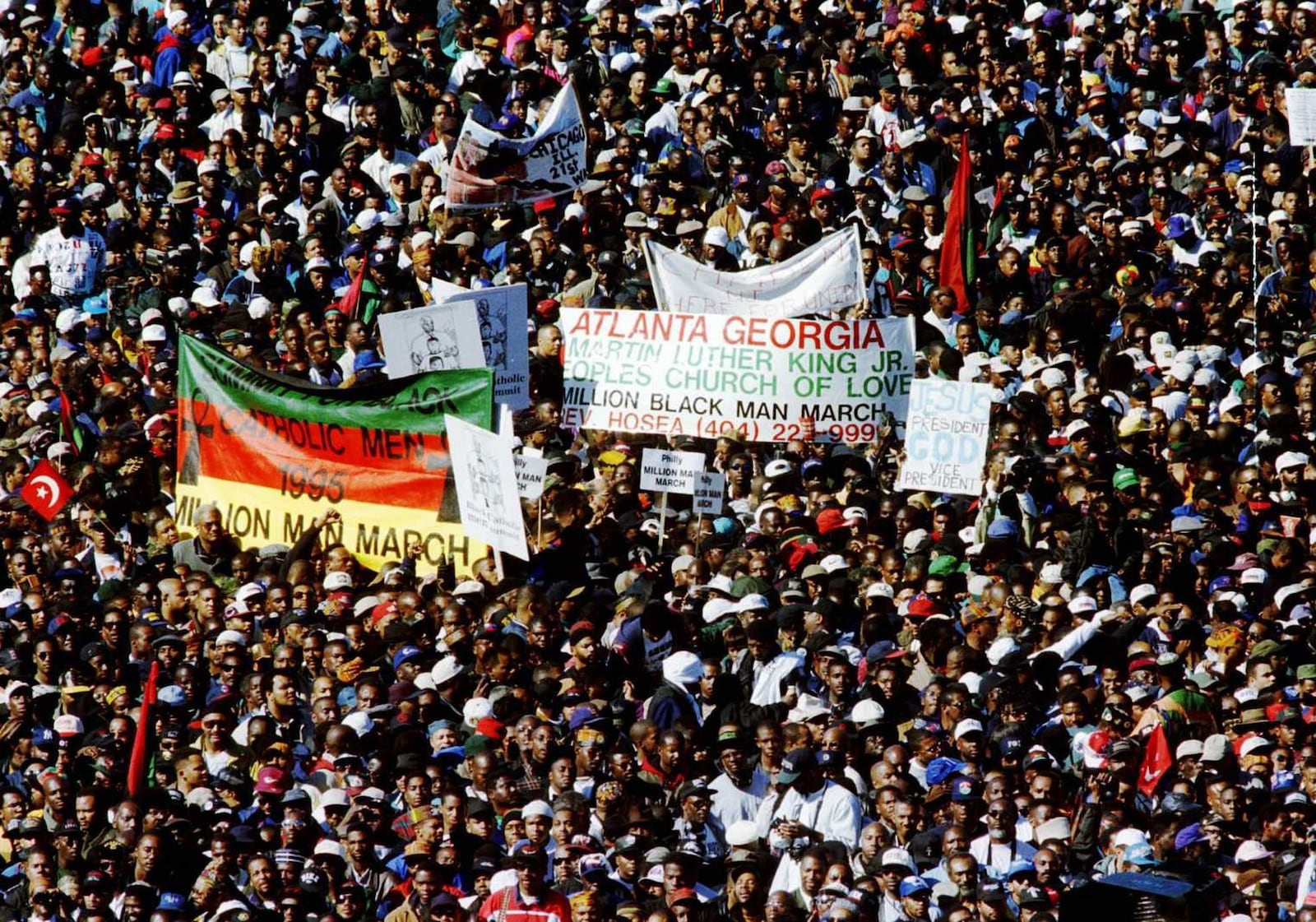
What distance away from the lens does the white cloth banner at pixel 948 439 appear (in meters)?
20.7

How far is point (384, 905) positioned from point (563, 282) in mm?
6740

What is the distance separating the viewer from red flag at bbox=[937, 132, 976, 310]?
22.4 meters

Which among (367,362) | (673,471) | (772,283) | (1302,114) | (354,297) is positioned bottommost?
(673,471)

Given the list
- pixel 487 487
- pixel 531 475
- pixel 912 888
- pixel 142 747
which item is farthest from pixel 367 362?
pixel 912 888

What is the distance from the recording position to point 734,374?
22.1 m

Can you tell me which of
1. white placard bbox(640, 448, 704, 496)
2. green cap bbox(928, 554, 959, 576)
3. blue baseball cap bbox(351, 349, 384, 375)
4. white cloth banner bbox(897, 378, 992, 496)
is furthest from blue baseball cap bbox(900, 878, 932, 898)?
blue baseball cap bbox(351, 349, 384, 375)

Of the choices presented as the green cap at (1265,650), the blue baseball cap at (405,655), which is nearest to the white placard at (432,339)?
the blue baseball cap at (405,655)

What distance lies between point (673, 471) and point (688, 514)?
30 centimetres

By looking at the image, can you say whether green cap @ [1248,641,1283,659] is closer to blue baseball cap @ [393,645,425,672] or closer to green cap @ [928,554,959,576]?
green cap @ [928,554,959,576]

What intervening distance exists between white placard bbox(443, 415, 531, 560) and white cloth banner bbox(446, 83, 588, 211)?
3.30m

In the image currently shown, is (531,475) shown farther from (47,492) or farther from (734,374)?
(47,492)

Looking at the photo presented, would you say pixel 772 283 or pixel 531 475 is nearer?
pixel 531 475

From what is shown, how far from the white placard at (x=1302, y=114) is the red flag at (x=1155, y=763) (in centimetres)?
641

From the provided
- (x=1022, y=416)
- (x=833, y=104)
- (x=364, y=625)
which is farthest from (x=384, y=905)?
(x=833, y=104)
